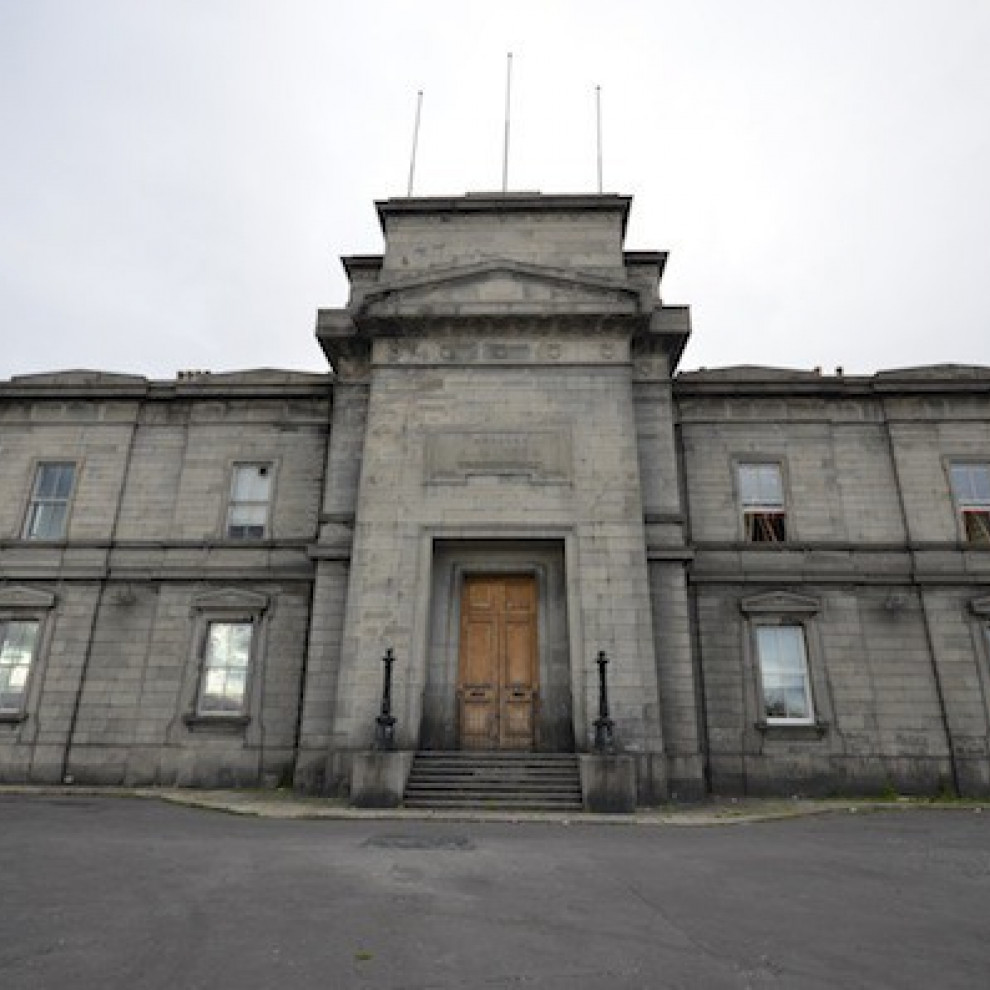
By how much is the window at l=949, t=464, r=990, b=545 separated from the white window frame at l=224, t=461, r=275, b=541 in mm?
17124

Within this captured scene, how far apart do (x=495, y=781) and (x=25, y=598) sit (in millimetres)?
12491

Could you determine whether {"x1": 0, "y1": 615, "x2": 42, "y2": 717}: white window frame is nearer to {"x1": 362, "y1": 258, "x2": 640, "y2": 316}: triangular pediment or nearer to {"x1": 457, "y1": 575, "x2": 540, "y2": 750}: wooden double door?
{"x1": 457, "y1": 575, "x2": 540, "y2": 750}: wooden double door

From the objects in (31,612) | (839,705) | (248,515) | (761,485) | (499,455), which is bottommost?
(839,705)

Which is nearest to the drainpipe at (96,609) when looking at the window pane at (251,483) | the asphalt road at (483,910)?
the window pane at (251,483)

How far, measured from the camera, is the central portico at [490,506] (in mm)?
14406

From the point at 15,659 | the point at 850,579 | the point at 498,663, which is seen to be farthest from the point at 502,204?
the point at 15,659

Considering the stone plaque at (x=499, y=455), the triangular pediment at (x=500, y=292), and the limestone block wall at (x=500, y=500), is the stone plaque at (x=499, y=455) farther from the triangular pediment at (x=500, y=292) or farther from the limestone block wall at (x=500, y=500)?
the triangular pediment at (x=500, y=292)

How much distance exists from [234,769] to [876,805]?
517 inches

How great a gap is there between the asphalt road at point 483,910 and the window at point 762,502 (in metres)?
8.62

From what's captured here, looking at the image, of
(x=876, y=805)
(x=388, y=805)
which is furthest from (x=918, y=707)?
(x=388, y=805)

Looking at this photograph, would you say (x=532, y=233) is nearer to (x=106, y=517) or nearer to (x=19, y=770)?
(x=106, y=517)

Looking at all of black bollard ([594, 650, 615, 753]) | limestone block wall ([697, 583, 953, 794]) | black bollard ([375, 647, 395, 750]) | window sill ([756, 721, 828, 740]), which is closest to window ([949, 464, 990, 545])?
limestone block wall ([697, 583, 953, 794])

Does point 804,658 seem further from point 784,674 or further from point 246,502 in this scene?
point 246,502

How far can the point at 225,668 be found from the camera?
54.6ft
